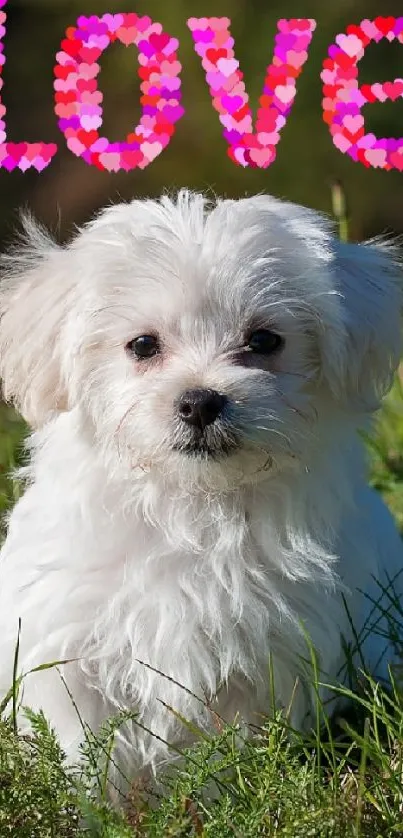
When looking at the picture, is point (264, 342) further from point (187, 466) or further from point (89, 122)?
point (89, 122)

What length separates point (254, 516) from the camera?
11.6ft

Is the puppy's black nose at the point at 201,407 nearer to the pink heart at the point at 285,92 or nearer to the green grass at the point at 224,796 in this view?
the green grass at the point at 224,796

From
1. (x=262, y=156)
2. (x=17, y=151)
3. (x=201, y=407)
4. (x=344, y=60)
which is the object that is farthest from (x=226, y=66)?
(x=201, y=407)

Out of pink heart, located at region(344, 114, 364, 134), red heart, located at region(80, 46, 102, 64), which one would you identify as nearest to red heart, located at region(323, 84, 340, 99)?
pink heart, located at region(344, 114, 364, 134)

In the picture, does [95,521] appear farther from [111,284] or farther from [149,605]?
[111,284]

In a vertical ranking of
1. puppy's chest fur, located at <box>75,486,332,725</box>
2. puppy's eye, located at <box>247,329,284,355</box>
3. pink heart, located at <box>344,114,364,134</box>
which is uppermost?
pink heart, located at <box>344,114,364,134</box>

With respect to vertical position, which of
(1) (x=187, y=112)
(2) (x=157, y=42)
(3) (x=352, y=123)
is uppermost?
(1) (x=187, y=112)

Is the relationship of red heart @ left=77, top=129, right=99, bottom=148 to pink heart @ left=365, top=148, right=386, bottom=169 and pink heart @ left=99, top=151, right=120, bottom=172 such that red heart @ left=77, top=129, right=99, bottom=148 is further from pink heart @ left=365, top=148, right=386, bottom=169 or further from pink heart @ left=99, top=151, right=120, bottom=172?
pink heart @ left=365, top=148, right=386, bottom=169

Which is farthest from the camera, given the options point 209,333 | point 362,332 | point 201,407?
point 362,332

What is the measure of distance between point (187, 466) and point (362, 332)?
2.35 feet

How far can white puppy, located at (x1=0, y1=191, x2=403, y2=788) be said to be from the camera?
336 cm

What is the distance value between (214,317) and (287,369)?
0.28 meters

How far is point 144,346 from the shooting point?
3465 millimetres

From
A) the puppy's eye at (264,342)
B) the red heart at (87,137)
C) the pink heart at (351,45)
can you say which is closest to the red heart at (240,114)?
the red heart at (87,137)
